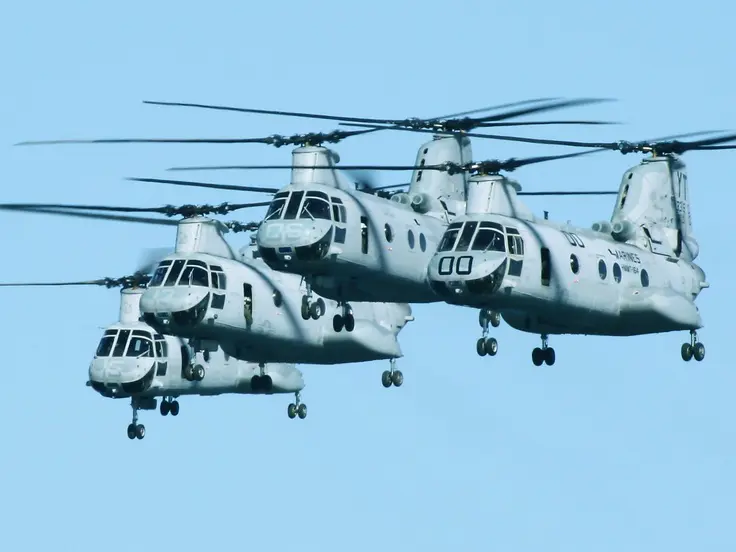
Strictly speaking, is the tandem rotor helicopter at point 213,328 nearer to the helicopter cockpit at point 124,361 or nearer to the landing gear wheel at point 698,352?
the helicopter cockpit at point 124,361

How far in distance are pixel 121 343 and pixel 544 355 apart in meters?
24.3

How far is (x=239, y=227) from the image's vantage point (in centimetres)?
9694

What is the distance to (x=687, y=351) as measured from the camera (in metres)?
80.5

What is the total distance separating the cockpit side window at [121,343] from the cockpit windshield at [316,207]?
21.3m

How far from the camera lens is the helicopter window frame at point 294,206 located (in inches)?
3088

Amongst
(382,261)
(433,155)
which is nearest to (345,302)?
(382,261)

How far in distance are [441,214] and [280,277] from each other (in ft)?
32.6

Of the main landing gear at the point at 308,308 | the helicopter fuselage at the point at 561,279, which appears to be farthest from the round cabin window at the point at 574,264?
the main landing gear at the point at 308,308

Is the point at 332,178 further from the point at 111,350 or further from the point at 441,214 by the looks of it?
the point at 111,350

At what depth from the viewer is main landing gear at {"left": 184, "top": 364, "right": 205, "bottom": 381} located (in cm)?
9344

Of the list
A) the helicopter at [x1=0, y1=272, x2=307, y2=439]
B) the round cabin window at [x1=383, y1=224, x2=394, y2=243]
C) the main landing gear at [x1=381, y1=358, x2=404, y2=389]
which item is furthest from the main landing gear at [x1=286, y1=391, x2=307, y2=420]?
the round cabin window at [x1=383, y1=224, x2=394, y2=243]

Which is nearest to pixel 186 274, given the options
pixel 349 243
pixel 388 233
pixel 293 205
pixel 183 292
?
pixel 183 292

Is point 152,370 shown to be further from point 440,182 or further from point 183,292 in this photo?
point 440,182

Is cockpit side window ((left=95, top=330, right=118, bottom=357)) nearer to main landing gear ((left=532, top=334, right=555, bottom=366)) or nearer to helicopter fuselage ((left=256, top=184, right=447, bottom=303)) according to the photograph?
helicopter fuselage ((left=256, top=184, right=447, bottom=303))
